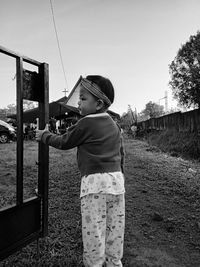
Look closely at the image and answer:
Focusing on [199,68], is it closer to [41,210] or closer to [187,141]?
[187,141]

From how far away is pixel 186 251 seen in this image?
7.38 feet

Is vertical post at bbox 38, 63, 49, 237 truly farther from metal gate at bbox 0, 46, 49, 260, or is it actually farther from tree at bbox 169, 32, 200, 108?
tree at bbox 169, 32, 200, 108

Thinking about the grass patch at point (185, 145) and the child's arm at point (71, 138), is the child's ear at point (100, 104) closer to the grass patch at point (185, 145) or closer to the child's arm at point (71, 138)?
the child's arm at point (71, 138)

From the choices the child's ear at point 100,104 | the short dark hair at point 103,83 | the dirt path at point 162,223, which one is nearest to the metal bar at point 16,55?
the short dark hair at point 103,83

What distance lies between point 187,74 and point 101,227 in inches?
1073

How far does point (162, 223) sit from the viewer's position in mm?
2805

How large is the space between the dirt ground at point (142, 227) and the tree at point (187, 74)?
22293 mm

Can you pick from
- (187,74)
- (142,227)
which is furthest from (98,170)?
(187,74)

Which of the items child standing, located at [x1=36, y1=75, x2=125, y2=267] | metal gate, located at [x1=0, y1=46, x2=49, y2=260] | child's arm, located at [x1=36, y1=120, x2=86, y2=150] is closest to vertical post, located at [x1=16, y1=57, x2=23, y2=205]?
metal gate, located at [x1=0, y1=46, x2=49, y2=260]

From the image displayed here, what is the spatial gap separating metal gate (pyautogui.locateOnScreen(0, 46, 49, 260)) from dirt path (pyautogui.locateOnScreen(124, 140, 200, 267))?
73 centimetres

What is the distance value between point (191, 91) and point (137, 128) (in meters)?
5.85

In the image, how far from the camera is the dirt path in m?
2.13

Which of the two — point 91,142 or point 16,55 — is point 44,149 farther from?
point 16,55

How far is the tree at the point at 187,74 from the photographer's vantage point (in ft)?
83.0
